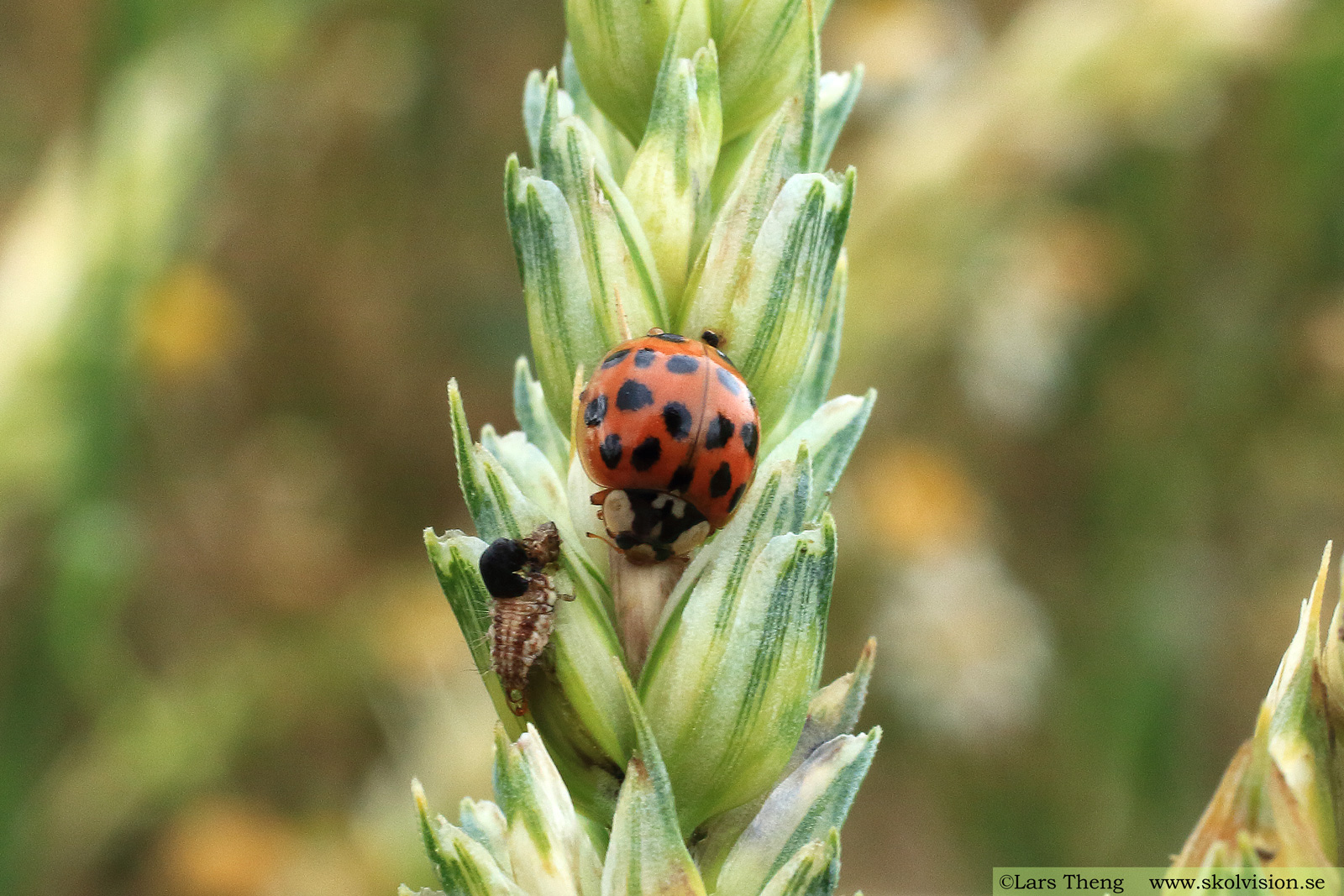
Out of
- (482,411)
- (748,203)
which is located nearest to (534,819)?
(748,203)

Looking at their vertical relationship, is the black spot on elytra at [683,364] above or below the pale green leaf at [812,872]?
above

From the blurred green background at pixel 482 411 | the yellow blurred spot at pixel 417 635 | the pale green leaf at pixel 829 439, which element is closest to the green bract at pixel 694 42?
the pale green leaf at pixel 829 439

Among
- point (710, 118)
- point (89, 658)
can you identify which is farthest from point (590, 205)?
point (89, 658)

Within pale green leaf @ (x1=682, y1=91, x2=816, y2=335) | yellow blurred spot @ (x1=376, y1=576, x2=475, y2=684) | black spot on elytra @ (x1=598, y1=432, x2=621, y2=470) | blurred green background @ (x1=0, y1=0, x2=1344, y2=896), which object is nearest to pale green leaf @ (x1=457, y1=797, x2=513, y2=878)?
black spot on elytra @ (x1=598, y1=432, x2=621, y2=470)

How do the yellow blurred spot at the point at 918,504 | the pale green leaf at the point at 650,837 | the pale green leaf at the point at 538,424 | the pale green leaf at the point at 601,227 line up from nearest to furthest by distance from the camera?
the pale green leaf at the point at 650,837 → the pale green leaf at the point at 601,227 → the pale green leaf at the point at 538,424 → the yellow blurred spot at the point at 918,504

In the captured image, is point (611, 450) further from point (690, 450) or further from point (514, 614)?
point (514, 614)

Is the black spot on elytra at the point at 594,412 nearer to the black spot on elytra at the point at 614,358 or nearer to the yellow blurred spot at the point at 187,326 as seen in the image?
the black spot on elytra at the point at 614,358
